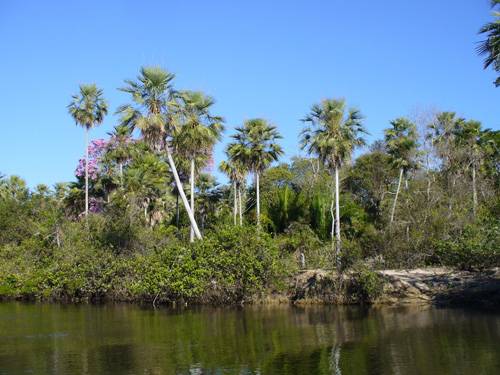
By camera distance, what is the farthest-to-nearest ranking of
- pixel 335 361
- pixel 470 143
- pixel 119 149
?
pixel 119 149 < pixel 470 143 < pixel 335 361

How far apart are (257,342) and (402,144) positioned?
95.0 ft

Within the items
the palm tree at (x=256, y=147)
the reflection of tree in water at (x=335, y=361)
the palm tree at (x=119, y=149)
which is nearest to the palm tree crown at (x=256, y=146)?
the palm tree at (x=256, y=147)

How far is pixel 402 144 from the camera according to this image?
4472 centimetres

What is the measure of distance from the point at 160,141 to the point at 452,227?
15904 millimetres

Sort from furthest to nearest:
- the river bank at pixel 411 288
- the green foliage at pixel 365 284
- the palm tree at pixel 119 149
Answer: the palm tree at pixel 119 149
the green foliage at pixel 365 284
the river bank at pixel 411 288

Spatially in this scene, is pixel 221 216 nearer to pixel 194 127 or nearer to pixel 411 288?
pixel 194 127

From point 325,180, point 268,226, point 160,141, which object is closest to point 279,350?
point 160,141

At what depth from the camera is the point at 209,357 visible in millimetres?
16938

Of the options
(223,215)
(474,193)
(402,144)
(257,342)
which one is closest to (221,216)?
(223,215)

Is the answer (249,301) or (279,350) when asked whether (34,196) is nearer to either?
(249,301)

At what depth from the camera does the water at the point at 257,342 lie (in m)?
15.4

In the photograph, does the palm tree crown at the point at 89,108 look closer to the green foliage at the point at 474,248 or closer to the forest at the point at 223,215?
the forest at the point at 223,215

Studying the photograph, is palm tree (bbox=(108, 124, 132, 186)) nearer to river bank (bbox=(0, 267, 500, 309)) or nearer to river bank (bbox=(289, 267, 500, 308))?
river bank (bbox=(0, 267, 500, 309))

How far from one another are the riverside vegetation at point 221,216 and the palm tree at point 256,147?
0.31ft
